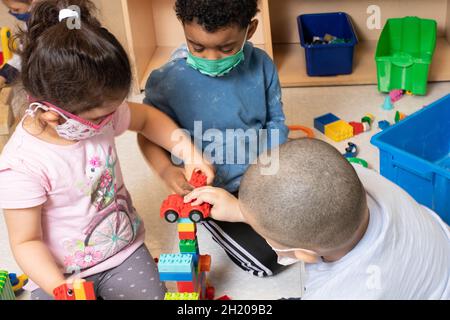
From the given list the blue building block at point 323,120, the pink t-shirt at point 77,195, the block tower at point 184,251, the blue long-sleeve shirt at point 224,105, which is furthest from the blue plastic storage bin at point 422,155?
the pink t-shirt at point 77,195

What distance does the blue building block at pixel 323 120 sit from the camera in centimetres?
168

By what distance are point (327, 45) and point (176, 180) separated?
2.90 ft

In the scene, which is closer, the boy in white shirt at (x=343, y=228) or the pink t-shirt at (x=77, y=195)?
the boy in white shirt at (x=343, y=228)

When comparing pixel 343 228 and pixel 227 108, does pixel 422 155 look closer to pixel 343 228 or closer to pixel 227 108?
pixel 227 108

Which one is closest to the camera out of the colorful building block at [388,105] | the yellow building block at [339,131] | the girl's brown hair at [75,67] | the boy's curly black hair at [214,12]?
the girl's brown hair at [75,67]

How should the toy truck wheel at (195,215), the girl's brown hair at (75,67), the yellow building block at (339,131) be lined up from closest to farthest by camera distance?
the girl's brown hair at (75,67), the toy truck wheel at (195,215), the yellow building block at (339,131)

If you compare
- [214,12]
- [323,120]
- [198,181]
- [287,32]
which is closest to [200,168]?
[198,181]

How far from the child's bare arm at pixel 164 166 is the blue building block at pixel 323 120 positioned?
0.62 meters

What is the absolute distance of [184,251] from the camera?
1.05 m

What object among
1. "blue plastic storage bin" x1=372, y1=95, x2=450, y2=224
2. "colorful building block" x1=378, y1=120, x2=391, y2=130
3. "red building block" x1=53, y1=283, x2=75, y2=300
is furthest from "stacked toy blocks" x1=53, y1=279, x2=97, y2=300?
"colorful building block" x1=378, y1=120, x2=391, y2=130

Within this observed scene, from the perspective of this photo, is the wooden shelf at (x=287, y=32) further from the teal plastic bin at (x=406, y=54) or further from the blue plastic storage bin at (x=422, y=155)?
the blue plastic storage bin at (x=422, y=155)

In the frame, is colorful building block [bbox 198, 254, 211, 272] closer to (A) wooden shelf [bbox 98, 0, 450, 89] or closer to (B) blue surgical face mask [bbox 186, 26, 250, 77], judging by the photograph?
(B) blue surgical face mask [bbox 186, 26, 250, 77]

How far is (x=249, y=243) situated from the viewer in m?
1.24

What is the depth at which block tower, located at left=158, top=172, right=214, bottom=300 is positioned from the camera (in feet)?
3.20
